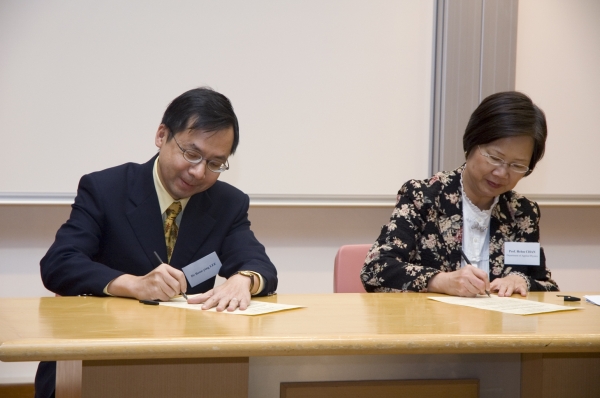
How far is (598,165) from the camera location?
12.1ft

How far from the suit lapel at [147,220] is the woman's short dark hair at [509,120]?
1122 millimetres

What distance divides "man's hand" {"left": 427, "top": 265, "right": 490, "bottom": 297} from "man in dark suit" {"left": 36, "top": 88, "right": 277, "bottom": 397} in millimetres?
540

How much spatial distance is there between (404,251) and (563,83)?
6.42 ft

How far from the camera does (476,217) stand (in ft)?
7.79

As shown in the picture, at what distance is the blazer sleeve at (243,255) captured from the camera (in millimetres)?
1947

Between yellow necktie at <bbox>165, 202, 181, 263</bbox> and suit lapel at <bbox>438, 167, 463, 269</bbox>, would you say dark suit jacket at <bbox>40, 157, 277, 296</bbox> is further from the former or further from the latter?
suit lapel at <bbox>438, 167, 463, 269</bbox>

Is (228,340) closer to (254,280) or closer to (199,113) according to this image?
(254,280)

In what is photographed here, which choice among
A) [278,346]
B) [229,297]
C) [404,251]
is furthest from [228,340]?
[404,251]

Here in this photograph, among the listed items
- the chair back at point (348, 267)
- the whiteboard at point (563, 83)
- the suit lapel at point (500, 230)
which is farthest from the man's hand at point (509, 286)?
the whiteboard at point (563, 83)

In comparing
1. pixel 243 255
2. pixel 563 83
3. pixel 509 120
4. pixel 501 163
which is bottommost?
pixel 243 255

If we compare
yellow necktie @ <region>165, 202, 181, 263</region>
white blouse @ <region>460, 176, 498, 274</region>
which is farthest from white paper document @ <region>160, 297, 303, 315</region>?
white blouse @ <region>460, 176, 498, 274</region>

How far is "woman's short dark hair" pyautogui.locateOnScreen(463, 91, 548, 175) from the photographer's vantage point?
2.23 m

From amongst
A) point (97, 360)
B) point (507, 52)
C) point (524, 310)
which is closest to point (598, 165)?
point (507, 52)

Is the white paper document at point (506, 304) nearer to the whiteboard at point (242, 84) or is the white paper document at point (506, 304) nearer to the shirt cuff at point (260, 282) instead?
the shirt cuff at point (260, 282)
